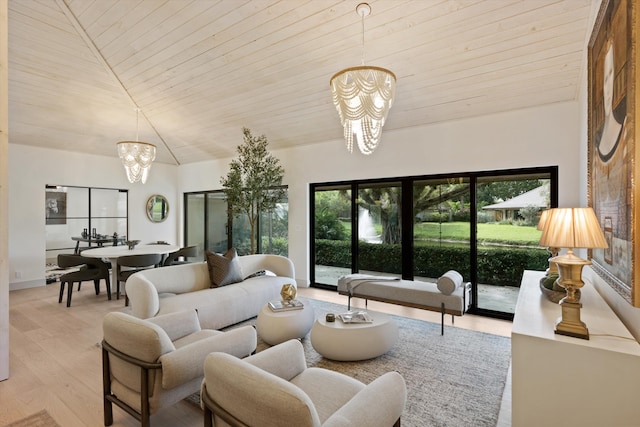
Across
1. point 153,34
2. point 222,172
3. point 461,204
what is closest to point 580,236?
point 461,204

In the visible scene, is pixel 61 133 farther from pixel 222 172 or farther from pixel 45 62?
pixel 222 172

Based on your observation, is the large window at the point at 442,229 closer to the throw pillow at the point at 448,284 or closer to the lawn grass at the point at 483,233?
the lawn grass at the point at 483,233

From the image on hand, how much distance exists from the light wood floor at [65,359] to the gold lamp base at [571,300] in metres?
2.39

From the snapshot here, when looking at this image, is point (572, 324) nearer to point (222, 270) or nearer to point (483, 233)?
point (483, 233)

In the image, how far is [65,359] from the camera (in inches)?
126

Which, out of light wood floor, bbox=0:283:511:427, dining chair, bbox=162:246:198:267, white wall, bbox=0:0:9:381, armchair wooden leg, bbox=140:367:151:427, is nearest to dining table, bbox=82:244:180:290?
dining chair, bbox=162:246:198:267

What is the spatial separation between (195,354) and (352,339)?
152cm

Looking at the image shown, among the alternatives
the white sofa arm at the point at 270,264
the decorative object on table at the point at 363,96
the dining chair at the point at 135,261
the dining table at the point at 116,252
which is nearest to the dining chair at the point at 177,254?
the dining table at the point at 116,252

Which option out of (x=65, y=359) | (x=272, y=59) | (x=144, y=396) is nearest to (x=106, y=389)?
(x=144, y=396)

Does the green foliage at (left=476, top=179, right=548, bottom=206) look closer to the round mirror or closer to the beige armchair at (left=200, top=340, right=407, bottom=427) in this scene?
the beige armchair at (left=200, top=340, right=407, bottom=427)

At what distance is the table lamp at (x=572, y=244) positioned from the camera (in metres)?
1.59

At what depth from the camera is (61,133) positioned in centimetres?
616

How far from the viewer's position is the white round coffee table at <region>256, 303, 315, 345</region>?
3379 millimetres

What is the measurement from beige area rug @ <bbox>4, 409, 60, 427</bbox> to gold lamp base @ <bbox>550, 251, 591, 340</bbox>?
129 inches
